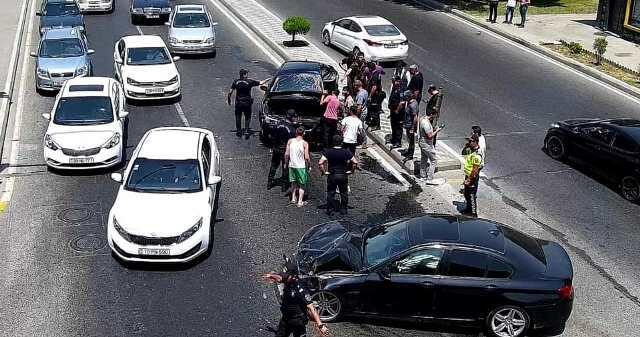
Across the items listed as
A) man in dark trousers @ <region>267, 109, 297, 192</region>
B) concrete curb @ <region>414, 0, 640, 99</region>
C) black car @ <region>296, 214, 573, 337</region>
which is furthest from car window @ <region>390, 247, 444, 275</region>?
concrete curb @ <region>414, 0, 640, 99</region>

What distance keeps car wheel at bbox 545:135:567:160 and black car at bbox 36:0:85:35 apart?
65.0 ft

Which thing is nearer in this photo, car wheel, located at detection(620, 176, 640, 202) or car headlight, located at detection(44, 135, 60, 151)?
car wheel, located at detection(620, 176, 640, 202)

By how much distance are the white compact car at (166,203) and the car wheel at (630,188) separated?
8972 mm

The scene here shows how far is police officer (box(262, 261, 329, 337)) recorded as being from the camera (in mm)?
9555

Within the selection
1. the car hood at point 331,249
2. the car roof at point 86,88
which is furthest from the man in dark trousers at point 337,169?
the car roof at point 86,88

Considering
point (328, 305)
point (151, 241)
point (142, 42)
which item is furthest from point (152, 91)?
point (328, 305)

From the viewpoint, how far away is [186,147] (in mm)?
14617

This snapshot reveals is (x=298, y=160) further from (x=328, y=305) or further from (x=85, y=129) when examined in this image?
(x=85, y=129)

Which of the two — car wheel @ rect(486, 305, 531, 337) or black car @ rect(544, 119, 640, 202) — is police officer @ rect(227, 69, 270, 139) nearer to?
black car @ rect(544, 119, 640, 202)

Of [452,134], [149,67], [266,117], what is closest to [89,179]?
[266,117]

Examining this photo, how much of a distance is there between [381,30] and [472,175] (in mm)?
13503

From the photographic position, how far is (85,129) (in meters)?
17.3

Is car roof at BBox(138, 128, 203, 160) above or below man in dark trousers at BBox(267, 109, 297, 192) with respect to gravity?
above

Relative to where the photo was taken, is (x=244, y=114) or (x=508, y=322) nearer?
(x=508, y=322)
